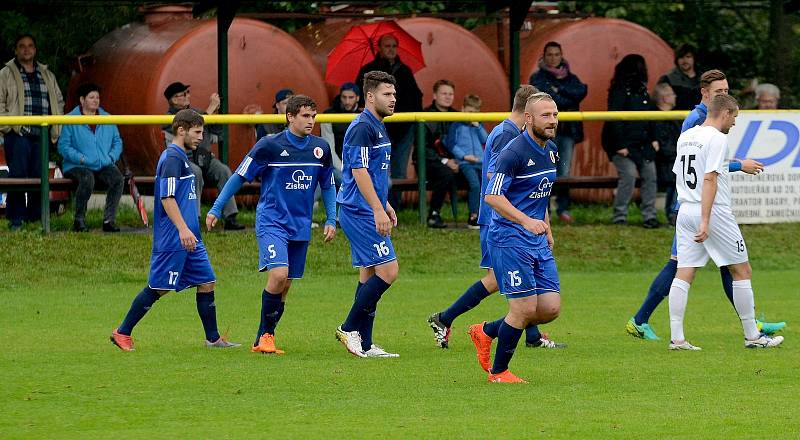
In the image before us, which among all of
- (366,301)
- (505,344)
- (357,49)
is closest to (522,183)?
(505,344)

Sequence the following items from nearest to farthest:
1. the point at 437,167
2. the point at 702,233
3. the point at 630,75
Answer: the point at 702,233, the point at 437,167, the point at 630,75

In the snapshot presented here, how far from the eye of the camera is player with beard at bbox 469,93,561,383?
9703 millimetres

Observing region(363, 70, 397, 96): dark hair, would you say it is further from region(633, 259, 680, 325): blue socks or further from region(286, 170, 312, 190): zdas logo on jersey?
region(633, 259, 680, 325): blue socks

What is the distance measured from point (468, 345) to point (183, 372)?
8.32 ft

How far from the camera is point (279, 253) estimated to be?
1155 centimetres

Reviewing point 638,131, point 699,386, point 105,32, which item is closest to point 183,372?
point 699,386

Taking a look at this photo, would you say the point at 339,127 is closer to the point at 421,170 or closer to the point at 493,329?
the point at 421,170

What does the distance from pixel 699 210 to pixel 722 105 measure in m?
0.79

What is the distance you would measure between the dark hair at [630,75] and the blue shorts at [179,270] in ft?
30.4

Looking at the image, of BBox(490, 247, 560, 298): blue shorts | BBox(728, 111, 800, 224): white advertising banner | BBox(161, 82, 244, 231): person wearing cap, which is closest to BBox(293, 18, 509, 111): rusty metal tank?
BBox(728, 111, 800, 224): white advertising banner

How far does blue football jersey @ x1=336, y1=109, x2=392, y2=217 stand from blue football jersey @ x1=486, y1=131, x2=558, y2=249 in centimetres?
149

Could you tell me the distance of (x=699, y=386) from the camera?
9.80m

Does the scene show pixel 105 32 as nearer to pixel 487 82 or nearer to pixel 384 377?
pixel 487 82

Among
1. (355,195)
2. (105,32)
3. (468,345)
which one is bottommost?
(468,345)
